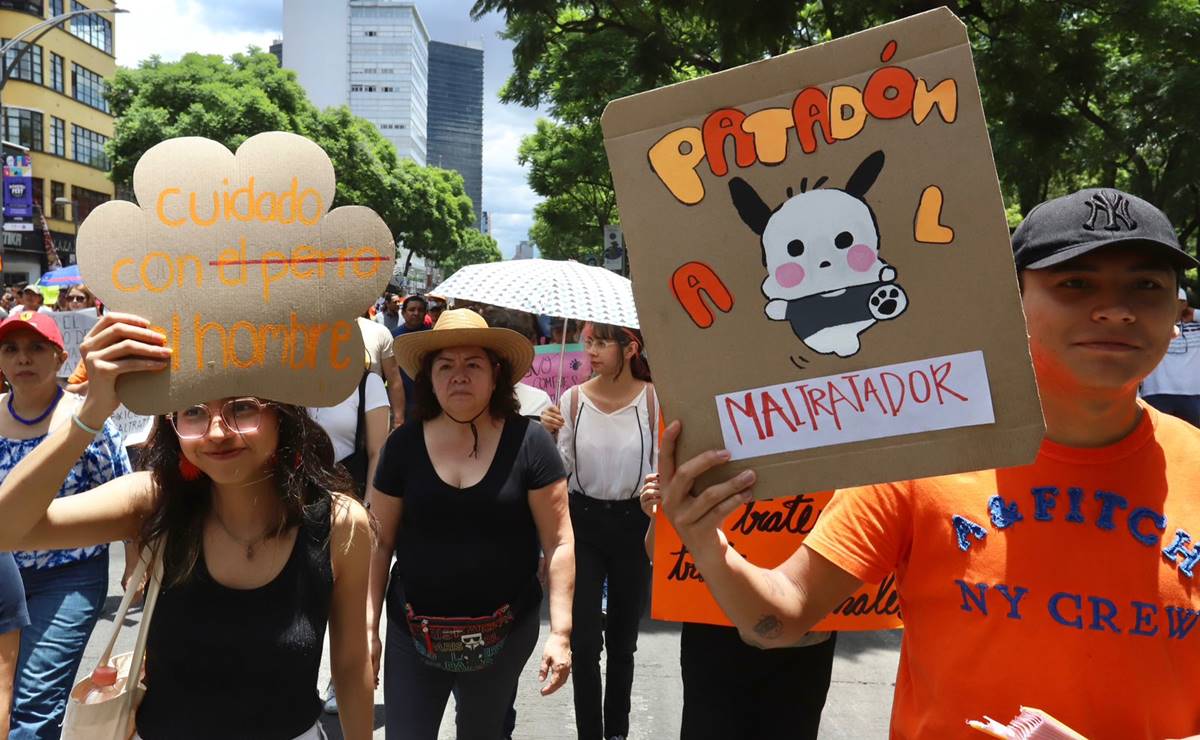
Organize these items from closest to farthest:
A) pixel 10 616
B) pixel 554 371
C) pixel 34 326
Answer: pixel 10 616
pixel 34 326
pixel 554 371

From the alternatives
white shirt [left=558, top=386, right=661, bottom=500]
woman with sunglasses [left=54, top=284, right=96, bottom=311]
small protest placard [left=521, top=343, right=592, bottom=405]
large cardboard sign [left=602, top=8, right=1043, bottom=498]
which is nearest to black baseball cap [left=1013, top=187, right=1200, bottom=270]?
large cardboard sign [left=602, top=8, right=1043, bottom=498]

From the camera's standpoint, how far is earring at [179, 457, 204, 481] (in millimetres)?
2104

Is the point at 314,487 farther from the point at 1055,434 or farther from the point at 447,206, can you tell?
the point at 447,206

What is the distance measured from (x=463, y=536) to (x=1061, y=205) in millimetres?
2026

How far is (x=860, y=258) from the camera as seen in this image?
142 centimetres

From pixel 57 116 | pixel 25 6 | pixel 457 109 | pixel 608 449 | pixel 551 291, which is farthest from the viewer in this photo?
pixel 457 109

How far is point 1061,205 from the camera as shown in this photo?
1602 millimetres

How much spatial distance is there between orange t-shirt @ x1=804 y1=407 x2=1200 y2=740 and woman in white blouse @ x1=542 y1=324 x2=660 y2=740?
235 cm

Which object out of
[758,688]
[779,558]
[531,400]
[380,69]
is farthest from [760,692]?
[380,69]

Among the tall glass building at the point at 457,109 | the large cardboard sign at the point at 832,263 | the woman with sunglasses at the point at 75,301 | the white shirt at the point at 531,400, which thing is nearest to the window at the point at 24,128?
the woman with sunglasses at the point at 75,301

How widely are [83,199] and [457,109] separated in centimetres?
15316

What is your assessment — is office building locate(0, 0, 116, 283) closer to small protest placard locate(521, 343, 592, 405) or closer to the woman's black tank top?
small protest placard locate(521, 343, 592, 405)

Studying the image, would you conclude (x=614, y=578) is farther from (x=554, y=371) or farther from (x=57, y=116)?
(x=57, y=116)

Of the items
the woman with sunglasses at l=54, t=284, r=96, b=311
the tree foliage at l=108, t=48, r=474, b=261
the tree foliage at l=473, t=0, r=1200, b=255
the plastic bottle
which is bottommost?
the plastic bottle
